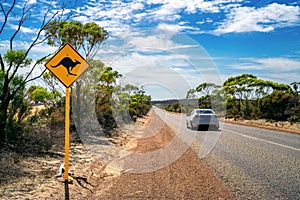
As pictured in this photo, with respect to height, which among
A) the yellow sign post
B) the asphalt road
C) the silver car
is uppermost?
the yellow sign post

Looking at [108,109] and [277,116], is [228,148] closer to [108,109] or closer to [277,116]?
[108,109]

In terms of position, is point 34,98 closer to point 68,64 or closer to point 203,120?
point 68,64

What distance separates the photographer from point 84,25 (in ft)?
51.0

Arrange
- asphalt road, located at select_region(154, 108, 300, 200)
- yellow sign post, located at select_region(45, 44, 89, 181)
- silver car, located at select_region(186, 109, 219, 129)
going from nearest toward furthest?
asphalt road, located at select_region(154, 108, 300, 200) → yellow sign post, located at select_region(45, 44, 89, 181) → silver car, located at select_region(186, 109, 219, 129)

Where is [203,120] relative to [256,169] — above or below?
above

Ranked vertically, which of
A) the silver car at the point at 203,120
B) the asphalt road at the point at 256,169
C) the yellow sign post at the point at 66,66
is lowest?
the asphalt road at the point at 256,169

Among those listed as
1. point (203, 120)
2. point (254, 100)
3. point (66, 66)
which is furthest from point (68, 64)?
point (254, 100)

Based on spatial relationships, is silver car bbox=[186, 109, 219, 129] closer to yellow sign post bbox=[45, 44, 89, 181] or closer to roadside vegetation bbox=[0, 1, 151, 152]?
roadside vegetation bbox=[0, 1, 151, 152]

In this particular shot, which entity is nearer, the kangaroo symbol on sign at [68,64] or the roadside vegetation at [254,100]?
the kangaroo symbol on sign at [68,64]

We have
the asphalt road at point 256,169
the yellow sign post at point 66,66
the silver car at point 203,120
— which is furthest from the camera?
the silver car at point 203,120

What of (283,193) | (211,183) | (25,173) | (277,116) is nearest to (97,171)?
(25,173)

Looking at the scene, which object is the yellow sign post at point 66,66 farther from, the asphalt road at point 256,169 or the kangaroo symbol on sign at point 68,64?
the asphalt road at point 256,169

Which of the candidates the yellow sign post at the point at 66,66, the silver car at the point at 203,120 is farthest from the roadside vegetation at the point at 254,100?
the yellow sign post at the point at 66,66

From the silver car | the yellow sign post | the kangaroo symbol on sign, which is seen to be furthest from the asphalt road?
the silver car
